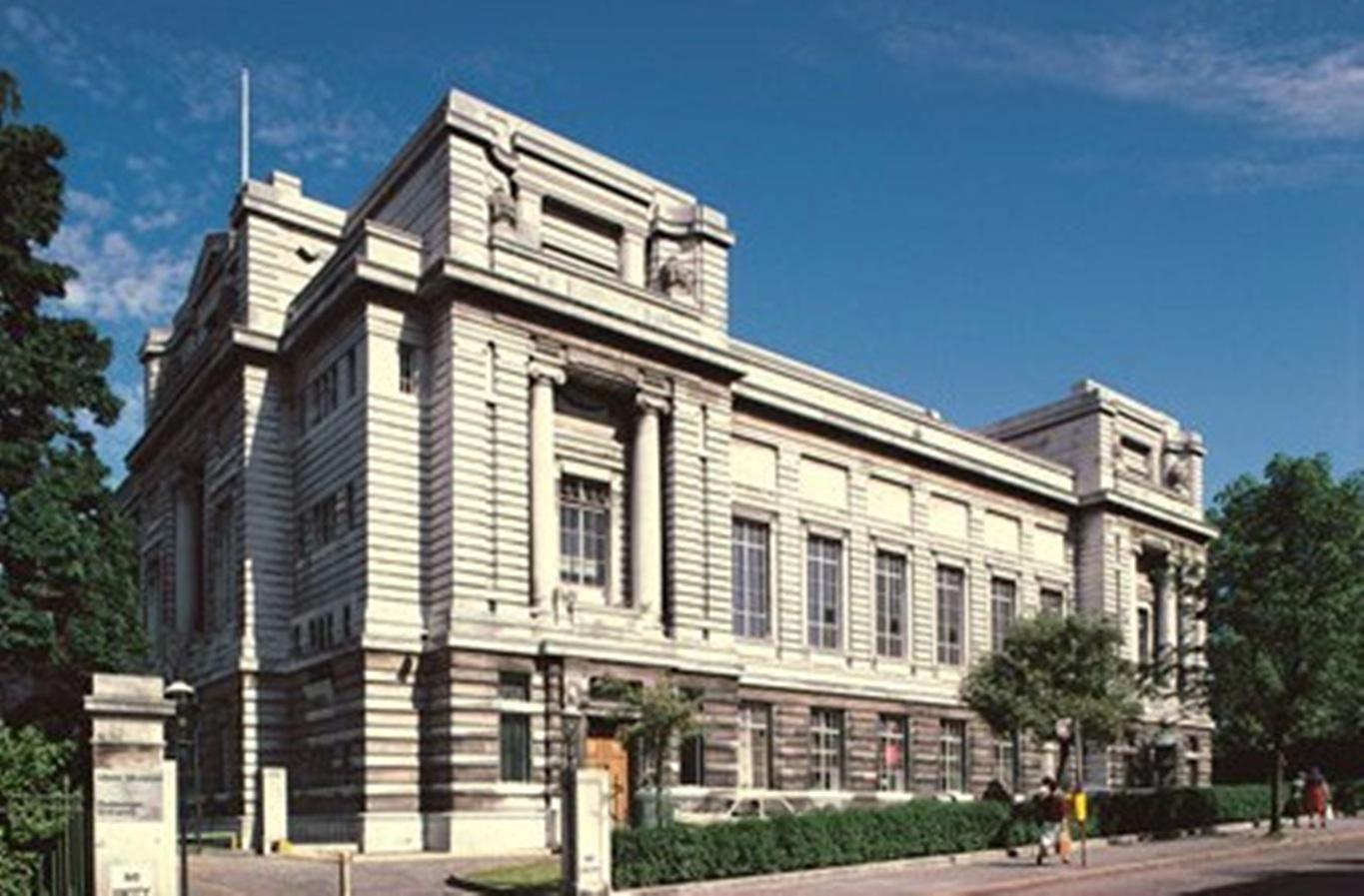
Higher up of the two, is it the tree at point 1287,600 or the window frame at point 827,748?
the tree at point 1287,600

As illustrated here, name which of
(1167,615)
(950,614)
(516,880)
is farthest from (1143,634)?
(516,880)

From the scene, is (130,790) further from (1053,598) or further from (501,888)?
(1053,598)

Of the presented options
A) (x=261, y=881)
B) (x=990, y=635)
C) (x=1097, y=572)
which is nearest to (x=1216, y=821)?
(x=990, y=635)

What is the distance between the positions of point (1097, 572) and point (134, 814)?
50.6 m

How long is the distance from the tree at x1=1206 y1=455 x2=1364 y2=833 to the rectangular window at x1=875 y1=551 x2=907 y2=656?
12378 millimetres

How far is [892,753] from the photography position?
172ft

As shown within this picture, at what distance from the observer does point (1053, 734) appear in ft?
137

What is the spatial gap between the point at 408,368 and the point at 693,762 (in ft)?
46.8

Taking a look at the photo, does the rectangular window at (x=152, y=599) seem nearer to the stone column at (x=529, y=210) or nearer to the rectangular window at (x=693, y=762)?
the rectangular window at (x=693, y=762)

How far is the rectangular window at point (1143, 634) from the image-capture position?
6481 centimetres

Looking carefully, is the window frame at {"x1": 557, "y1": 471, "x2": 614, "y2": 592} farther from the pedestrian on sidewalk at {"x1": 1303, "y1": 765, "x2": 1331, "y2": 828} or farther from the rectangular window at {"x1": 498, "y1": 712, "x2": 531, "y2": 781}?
the pedestrian on sidewalk at {"x1": 1303, "y1": 765, "x2": 1331, "y2": 828}

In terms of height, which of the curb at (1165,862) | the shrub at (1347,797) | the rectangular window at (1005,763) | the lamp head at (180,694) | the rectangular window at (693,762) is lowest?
the shrub at (1347,797)

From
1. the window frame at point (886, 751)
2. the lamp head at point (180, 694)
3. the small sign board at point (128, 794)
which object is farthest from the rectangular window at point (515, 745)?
the small sign board at point (128, 794)

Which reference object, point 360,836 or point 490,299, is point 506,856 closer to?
point 360,836
